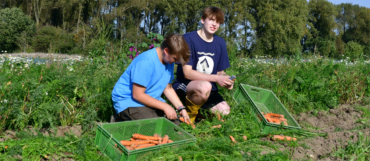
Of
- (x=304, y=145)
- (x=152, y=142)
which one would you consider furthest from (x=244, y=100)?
(x=152, y=142)

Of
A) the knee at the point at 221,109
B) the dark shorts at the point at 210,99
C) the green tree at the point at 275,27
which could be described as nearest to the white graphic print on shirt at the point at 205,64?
the dark shorts at the point at 210,99

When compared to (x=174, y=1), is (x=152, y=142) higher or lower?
lower

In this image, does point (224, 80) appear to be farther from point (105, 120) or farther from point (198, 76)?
point (105, 120)

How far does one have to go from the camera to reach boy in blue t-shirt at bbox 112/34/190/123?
275 cm

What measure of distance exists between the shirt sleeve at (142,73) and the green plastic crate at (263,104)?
1337 millimetres

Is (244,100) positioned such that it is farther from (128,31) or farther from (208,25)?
(128,31)

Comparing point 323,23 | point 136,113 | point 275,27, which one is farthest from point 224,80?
point 323,23

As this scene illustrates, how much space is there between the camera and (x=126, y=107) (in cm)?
291

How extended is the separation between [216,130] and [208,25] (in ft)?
4.02

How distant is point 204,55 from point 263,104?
1.31m

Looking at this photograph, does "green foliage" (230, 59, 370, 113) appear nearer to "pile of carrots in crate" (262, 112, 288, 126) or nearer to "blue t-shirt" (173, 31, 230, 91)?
"blue t-shirt" (173, 31, 230, 91)

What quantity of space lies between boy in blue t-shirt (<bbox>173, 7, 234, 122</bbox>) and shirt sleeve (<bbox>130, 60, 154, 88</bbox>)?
61cm

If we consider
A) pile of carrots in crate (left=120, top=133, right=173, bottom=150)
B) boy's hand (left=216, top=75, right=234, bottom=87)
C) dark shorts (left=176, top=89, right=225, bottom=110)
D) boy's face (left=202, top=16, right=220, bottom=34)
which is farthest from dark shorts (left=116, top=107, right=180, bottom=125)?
boy's face (left=202, top=16, right=220, bottom=34)

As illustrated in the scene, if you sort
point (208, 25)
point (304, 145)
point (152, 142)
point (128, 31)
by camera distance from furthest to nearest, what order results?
point (128, 31) < point (208, 25) < point (304, 145) < point (152, 142)
